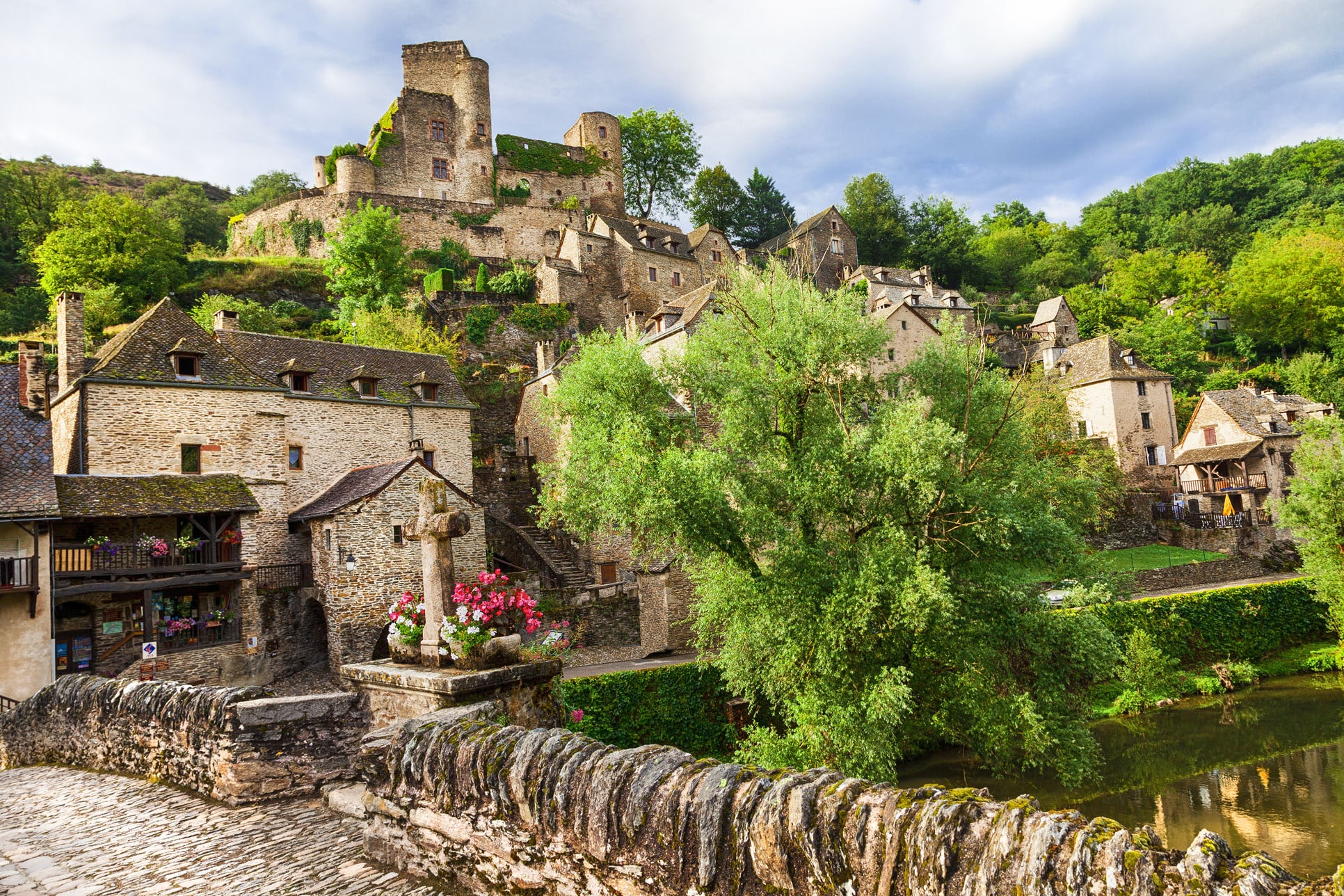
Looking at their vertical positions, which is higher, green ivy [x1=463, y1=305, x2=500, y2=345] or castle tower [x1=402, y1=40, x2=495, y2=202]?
castle tower [x1=402, y1=40, x2=495, y2=202]

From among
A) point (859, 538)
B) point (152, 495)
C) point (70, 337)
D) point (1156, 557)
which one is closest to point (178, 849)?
point (859, 538)

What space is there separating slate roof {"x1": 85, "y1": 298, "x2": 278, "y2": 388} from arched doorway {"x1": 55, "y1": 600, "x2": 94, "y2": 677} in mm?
6618

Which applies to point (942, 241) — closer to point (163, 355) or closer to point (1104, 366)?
point (1104, 366)

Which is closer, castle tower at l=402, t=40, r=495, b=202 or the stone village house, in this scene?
the stone village house

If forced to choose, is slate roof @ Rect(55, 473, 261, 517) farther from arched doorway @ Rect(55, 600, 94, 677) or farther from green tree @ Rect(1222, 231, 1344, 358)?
green tree @ Rect(1222, 231, 1344, 358)

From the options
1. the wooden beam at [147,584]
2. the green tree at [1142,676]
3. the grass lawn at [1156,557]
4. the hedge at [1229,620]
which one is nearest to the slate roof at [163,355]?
the wooden beam at [147,584]

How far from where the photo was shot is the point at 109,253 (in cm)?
4341

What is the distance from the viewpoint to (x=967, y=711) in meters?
13.8

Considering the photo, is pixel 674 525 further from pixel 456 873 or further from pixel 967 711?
pixel 456 873

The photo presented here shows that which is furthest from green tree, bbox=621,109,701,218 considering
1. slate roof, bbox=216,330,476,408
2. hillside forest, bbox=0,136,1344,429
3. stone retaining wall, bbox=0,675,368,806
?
stone retaining wall, bbox=0,675,368,806

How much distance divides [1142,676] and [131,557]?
30.5 meters

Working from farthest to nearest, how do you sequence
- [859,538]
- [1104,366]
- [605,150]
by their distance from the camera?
[605,150], [1104,366], [859,538]

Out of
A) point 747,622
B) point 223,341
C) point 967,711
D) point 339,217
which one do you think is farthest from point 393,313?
point 967,711

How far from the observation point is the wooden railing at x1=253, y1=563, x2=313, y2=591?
23312 millimetres
